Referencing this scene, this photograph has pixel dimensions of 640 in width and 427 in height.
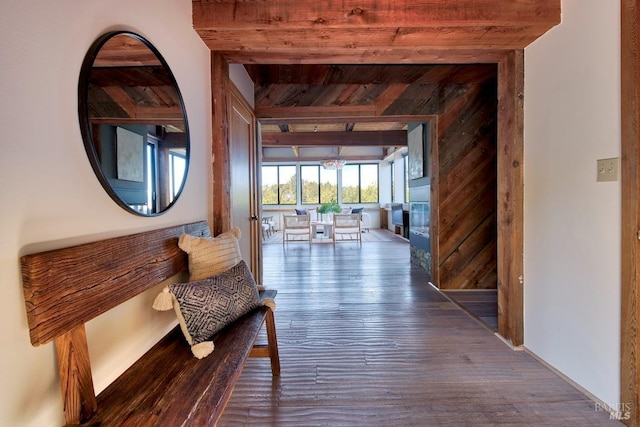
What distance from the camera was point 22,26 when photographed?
2.47ft

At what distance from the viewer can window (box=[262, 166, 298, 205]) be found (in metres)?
10.5

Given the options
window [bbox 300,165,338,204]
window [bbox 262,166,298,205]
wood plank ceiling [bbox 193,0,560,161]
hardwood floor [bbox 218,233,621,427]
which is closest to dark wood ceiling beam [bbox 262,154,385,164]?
window [bbox 300,165,338,204]

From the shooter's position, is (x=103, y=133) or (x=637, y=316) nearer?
(x=103, y=133)

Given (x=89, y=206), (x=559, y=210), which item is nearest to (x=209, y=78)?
(x=89, y=206)

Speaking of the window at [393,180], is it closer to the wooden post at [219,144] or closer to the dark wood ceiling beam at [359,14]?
the dark wood ceiling beam at [359,14]

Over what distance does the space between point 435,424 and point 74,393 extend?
1.51 m

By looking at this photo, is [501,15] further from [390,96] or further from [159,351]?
[159,351]

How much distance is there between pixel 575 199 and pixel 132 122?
2.33 m

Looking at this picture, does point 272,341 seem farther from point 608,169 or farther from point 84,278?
point 608,169

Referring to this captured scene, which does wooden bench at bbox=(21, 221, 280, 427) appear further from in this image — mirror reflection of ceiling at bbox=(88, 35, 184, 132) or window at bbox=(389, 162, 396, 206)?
window at bbox=(389, 162, 396, 206)

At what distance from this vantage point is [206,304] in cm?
123

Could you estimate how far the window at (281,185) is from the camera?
10.5m

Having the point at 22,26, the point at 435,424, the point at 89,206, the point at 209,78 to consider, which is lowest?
the point at 435,424

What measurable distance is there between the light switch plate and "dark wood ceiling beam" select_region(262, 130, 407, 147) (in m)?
5.83
